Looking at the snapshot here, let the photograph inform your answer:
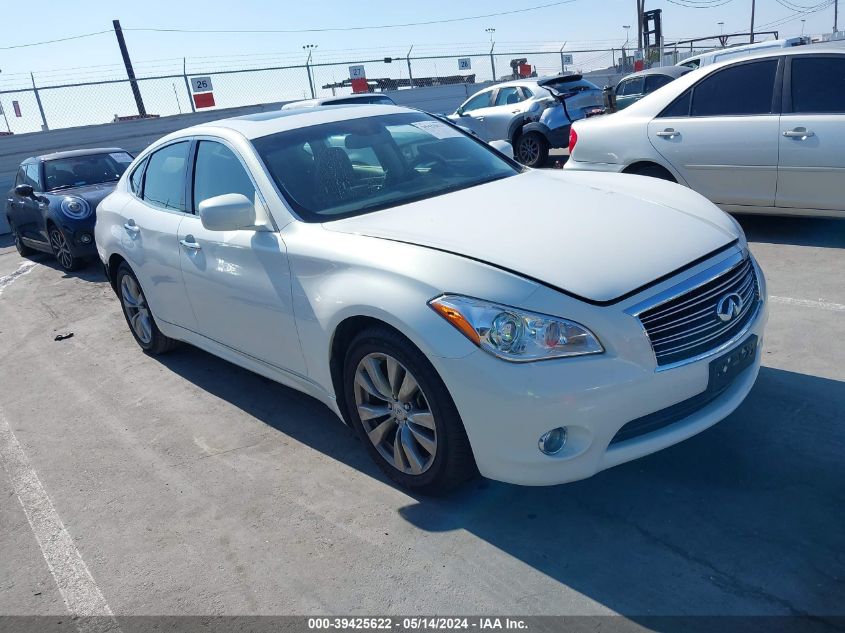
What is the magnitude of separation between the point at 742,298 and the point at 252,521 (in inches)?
92.9

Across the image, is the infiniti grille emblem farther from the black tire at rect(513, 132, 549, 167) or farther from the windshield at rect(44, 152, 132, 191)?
the black tire at rect(513, 132, 549, 167)

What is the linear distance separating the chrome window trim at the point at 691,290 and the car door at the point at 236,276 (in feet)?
5.43

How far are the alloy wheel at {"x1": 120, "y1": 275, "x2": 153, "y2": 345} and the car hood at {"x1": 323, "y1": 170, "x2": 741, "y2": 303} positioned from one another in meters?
2.56

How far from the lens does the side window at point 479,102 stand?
45.2 ft

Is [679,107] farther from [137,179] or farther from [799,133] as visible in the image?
[137,179]

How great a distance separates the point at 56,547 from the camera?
11.0ft

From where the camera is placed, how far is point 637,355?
105 inches

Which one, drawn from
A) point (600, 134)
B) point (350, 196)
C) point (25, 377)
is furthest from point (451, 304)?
point (600, 134)

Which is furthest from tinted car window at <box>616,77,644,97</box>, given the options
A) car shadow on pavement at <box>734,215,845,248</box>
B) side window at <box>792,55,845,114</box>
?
side window at <box>792,55,845,114</box>

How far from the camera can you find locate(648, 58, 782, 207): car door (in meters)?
6.09

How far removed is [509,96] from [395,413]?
36.6ft

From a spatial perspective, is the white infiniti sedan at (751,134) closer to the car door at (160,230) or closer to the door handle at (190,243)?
the car door at (160,230)

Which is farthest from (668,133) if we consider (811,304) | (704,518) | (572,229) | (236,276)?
(704,518)

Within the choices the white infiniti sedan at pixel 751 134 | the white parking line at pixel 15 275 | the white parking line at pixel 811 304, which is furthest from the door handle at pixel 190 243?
the white parking line at pixel 15 275
